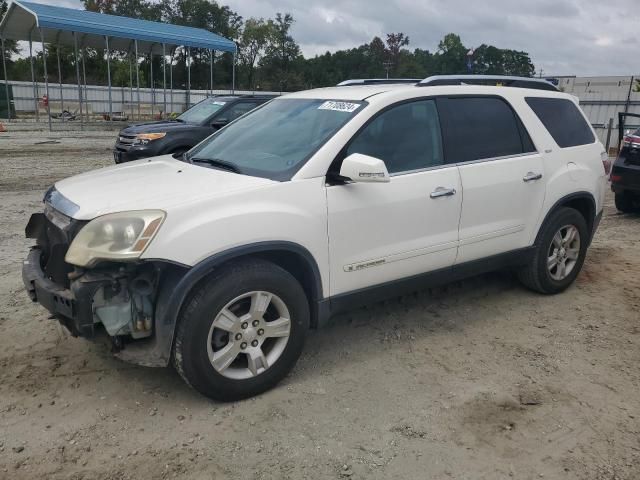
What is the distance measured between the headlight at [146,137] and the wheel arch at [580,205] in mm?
7479

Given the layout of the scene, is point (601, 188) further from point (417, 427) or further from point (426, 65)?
point (426, 65)

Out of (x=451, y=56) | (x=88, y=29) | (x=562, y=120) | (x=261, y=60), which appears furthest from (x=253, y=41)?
(x=562, y=120)

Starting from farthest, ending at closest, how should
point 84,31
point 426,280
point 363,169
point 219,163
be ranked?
1. point 84,31
2. point 426,280
3. point 219,163
4. point 363,169

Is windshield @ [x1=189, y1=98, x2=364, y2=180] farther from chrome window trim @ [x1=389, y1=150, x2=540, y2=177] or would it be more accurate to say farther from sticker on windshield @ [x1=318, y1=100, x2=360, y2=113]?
chrome window trim @ [x1=389, y1=150, x2=540, y2=177]

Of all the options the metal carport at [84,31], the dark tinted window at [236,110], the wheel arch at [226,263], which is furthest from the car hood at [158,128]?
the metal carport at [84,31]

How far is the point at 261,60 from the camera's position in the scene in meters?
74.5

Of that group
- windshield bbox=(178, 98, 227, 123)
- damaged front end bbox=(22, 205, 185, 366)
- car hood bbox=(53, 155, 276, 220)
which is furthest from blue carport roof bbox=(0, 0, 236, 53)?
damaged front end bbox=(22, 205, 185, 366)

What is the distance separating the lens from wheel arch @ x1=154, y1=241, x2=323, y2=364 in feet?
9.76

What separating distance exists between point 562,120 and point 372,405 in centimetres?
327

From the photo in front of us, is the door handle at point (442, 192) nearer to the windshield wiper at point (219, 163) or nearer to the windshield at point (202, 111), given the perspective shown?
the windshield wiper at point (219, 163)

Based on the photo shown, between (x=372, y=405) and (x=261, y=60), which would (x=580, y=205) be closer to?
(x=372, y=405)

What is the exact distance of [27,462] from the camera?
9.10ft

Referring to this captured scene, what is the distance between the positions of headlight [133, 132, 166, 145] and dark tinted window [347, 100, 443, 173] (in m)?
7.26

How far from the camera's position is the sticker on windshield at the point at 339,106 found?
3.80 meters
